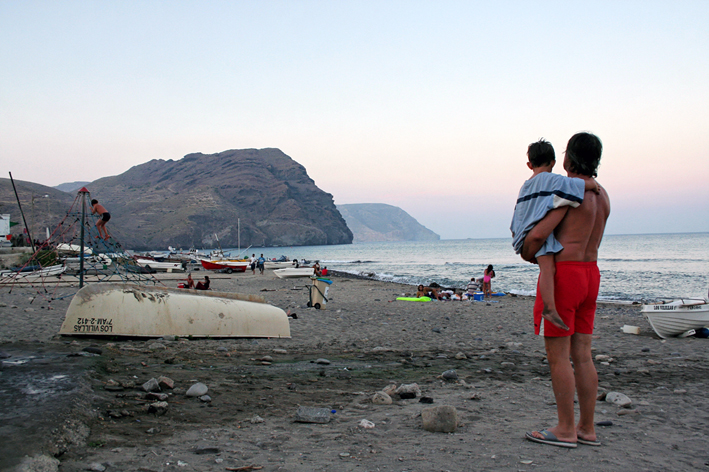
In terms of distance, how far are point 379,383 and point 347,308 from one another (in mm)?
8810

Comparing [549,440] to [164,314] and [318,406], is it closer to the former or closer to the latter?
[318,406]

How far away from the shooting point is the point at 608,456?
279cm

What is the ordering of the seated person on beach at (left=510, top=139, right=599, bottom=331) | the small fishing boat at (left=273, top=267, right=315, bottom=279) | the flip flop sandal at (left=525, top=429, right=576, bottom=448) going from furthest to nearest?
the small fishing boat at (left=273, top=267, right=315, bottom=279) → the flip flop sandal at (left=525, top=429, right=576, bottom=448) → the seated person on beach at (left=510, top=139, right=599, bottom=331)

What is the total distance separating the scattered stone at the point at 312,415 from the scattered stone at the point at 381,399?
23.4 inches

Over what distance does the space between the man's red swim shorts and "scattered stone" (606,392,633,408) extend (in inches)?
67.7

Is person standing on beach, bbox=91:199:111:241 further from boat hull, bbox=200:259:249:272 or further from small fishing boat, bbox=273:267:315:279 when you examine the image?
boat hull, bbox=200:259:249:272

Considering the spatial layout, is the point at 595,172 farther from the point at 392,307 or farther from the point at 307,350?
the point at 392,307

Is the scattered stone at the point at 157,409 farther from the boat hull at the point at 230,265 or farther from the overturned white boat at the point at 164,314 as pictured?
the boat hull at the point at 230,265

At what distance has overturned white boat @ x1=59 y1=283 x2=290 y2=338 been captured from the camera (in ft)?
22.6

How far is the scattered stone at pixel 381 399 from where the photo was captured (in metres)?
4.15

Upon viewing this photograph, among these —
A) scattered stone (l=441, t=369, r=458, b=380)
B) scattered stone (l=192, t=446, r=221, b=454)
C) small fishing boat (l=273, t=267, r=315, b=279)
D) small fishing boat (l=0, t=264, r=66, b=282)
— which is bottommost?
→ small fishing boat (l=273, t=267, r=315, b=279)

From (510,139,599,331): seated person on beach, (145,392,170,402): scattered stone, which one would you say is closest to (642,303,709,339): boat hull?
(510,139,599,331): seated person on beach

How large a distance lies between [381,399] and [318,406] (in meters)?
0.58

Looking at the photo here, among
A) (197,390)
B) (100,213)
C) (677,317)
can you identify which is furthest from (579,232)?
(100,213)
